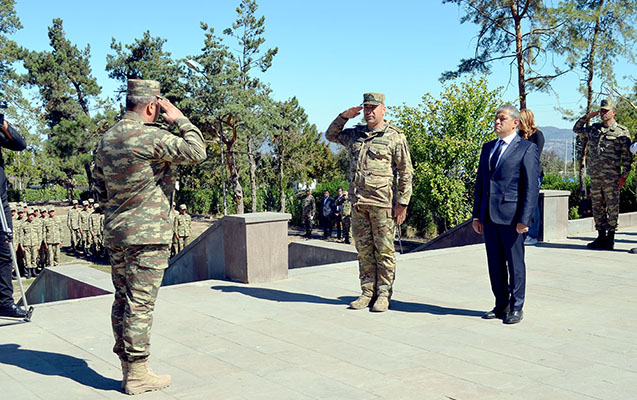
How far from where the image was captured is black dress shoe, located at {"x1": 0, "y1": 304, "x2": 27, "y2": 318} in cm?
541

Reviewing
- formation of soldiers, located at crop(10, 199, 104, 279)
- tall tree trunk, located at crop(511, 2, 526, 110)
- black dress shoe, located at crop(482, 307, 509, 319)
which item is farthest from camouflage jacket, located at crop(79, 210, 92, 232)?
black dress shoe, located at crop(482, 307, 509, 319)

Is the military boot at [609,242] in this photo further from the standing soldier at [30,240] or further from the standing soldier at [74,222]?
the standing soldier at [74,222]

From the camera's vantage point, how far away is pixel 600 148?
8.73 m

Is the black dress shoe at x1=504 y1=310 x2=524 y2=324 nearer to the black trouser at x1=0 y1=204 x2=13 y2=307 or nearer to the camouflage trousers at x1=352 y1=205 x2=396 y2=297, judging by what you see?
the camouflage trousers at x1=352 y1=205 x2=396 y2=297

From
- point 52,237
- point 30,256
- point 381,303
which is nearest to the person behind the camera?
point 381,303

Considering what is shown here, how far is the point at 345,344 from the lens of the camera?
15.5 ft

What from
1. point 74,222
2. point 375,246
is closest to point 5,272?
point 375,246

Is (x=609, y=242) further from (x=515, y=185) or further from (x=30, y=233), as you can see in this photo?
(x=30, y=233)

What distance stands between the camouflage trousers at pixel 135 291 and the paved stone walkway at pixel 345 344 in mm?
344

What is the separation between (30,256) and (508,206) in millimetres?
16303

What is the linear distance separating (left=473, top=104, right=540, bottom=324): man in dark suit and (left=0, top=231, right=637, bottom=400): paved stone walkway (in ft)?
1.00

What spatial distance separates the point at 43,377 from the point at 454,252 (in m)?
6.61

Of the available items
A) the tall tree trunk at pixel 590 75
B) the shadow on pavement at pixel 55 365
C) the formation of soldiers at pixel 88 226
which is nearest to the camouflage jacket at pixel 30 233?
the formation of soldiers at pixel 88 226

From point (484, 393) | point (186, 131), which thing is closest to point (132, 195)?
point (186, 131)
